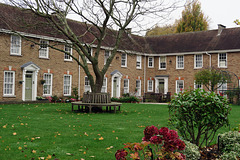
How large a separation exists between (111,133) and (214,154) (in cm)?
370

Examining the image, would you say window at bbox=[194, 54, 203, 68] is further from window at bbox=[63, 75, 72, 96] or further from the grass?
the grass

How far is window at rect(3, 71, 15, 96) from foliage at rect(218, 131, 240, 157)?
1911cm

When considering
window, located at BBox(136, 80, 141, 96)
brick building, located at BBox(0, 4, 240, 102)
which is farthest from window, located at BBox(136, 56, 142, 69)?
window, located at BBox(136, 80, 141, 96)

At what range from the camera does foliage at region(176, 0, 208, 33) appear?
48.8 m

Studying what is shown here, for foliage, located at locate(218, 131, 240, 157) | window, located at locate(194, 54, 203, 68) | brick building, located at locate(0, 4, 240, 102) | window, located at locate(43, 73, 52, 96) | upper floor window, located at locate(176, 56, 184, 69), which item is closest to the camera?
foliage, located at locate(218, 131, 240, 157)

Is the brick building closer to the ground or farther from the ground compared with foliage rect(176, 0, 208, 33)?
closer to the ground

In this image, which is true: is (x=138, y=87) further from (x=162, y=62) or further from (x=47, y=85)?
(x=47, y=85)

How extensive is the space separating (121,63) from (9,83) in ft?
42.2

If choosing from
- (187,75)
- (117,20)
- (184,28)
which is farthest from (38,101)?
(184,28)

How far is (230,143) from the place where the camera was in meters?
5.70

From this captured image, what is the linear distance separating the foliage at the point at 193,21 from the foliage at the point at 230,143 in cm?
4439

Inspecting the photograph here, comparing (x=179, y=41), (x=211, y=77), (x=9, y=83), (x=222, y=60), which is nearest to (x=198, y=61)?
(x=222, y=60)

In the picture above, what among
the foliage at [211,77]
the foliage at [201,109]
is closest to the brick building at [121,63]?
the foliage at [211,77]

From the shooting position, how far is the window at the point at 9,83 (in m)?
21.8
